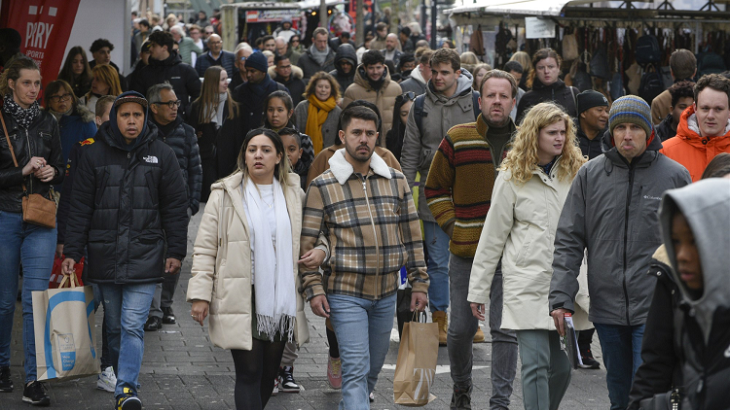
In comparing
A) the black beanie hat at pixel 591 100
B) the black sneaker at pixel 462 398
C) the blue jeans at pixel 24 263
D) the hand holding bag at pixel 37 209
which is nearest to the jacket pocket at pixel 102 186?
the hand holding bag at pixel 37 209

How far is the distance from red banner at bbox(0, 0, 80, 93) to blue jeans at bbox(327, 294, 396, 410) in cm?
570

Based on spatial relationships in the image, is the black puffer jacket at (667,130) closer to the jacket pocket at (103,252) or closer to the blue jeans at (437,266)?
the blue jeans at (437,266)

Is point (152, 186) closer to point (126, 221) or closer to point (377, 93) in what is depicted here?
point (126, 221)

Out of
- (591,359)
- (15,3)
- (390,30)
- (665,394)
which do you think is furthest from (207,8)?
(665,394)

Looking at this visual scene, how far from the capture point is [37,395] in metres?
6.61

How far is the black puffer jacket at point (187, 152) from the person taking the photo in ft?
27.7

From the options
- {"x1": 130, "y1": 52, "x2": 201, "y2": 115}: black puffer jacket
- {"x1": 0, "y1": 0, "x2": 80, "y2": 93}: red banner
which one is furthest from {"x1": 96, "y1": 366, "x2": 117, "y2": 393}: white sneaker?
{"x1": 130, "y1": 52, "x2": 201, "y2": 115}: black puffer jacket

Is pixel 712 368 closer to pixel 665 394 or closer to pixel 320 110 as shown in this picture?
pixel 665 394

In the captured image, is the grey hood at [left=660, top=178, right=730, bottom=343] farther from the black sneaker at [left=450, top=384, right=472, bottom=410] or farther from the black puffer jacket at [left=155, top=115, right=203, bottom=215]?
the black puffer jacket at [left=155, top=115, right=203, bottom=215]

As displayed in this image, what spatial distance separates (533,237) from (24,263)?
3.44 meters

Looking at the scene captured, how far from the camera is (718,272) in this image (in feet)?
9.13

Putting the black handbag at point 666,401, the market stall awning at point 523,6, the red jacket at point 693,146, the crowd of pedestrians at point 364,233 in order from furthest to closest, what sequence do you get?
the market stall awning at point 523,6, the red jacket at point 693,146, the crowd of pedestrians at point 364,233, the black handbag at point 666,401

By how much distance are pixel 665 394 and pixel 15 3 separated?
8.30m

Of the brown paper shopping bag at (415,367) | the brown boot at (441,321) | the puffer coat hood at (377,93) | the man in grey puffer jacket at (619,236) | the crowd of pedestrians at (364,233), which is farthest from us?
the puffer coat hood at (377,93)
